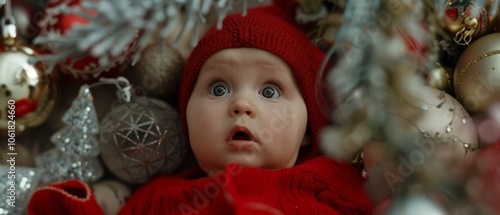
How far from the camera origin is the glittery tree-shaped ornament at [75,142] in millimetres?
974

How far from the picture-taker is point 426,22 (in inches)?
25.9

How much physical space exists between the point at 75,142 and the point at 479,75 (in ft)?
2.11

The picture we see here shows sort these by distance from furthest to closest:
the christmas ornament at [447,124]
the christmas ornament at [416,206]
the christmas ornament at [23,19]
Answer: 1. the christmas ornament at [23,19]
2. the christmas ornament at [447,124]
3. the christmas ornament at [416,206]

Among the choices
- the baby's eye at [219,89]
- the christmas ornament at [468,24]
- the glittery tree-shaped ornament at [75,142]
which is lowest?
the glittery tree-shaped ornament at [75,142]

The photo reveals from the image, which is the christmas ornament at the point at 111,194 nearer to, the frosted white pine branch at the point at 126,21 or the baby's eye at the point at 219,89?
the baby's eye at the point at 219,89

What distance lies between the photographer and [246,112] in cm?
88

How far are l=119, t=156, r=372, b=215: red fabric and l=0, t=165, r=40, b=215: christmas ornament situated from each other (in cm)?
17

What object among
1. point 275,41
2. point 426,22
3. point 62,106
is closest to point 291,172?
point 275,41

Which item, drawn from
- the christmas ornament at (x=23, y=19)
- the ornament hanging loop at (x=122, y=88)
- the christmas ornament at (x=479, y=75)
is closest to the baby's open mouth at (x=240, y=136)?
the ornament hanging loop at (x=122, y=88)

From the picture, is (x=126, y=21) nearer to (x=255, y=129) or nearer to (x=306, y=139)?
(x=255, y=129)

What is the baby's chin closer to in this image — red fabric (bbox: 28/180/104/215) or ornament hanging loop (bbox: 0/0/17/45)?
red fabric (bbox: 28/180/104/215)

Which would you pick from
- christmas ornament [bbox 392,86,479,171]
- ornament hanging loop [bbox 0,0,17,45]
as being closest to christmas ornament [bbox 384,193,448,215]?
christmas ornament [bbox 392,86,479,171]

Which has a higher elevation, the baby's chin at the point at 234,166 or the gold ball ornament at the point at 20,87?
the gold ball ornament at the point at 20,87

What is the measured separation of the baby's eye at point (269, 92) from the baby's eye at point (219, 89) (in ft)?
0.18
